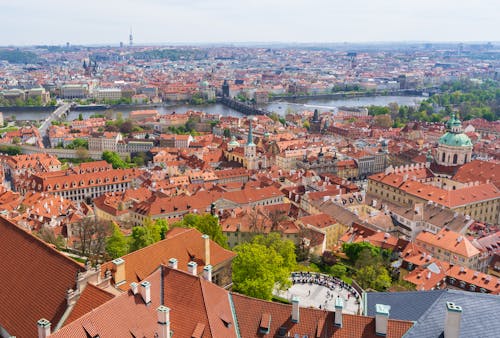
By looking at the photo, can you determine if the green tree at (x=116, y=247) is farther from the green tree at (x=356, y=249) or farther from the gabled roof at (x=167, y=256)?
the green tree at (x=356, y=249)

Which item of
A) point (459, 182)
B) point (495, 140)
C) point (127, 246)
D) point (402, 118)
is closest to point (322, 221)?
point (127, 246)

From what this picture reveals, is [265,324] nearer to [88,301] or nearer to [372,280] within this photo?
[88,301]

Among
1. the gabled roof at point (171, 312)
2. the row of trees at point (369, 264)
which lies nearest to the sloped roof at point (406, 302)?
the gabled roof at point (171, 312)

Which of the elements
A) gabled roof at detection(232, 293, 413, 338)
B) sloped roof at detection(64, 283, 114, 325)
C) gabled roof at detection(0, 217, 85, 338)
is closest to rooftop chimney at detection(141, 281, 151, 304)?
sloped roof at detection(64, 283, 114, 325)

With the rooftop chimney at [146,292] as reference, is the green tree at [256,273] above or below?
below

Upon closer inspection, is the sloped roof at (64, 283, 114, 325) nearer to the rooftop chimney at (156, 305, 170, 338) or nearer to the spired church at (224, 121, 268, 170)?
the rooftop chimney at (156, 305, 170, 338)
